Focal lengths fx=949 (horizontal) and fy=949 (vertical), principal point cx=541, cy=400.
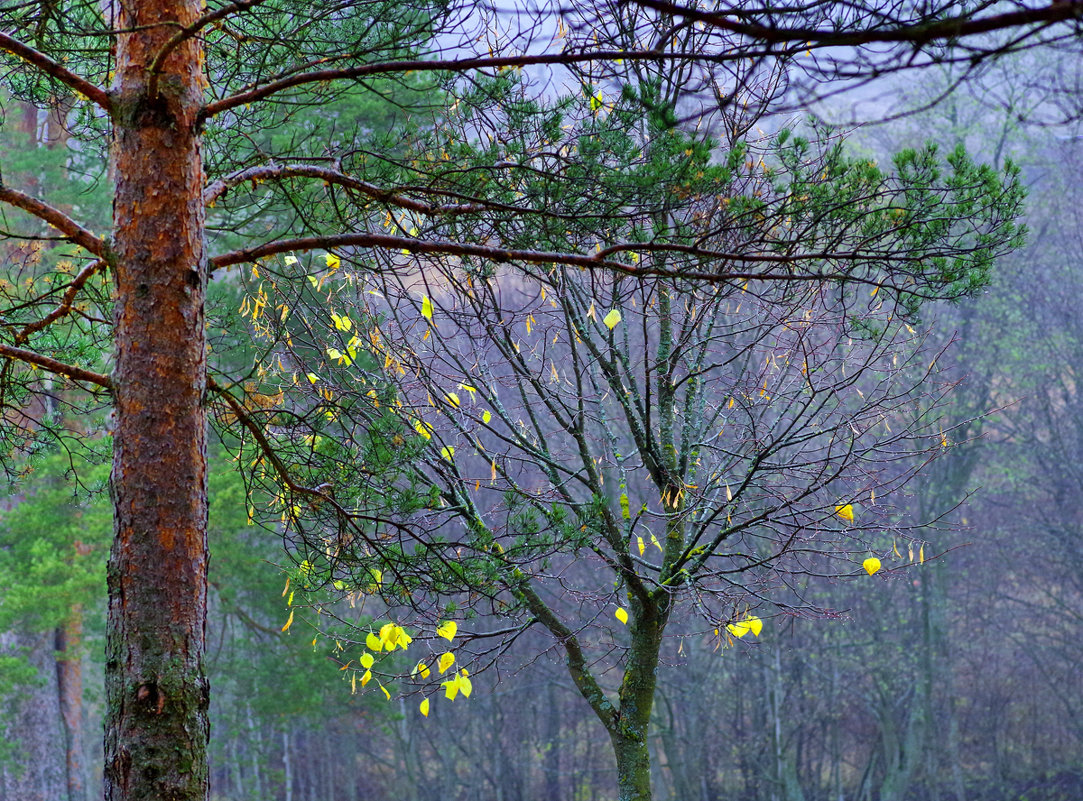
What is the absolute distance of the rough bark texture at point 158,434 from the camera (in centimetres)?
266

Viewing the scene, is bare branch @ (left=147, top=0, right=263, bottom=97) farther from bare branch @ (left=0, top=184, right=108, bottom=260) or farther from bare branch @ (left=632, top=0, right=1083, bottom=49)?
bare branch @ (left=632, top=0, right=1083, bottom=49)

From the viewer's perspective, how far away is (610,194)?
3.78m

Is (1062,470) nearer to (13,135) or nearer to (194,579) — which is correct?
Answer: (194,579)

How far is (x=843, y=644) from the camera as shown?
1305cm

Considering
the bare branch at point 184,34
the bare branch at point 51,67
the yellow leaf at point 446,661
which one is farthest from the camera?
the yellow leaf at point 446,661

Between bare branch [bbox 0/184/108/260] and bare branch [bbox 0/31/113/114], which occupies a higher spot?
bare branch [bbox 0/31/113/114]

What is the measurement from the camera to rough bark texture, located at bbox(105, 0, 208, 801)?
266 cm

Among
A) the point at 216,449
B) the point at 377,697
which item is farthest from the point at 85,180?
the point at 377,697

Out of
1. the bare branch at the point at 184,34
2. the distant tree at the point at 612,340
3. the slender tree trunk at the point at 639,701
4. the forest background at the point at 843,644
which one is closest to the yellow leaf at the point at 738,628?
the distant tree at the point at 612,340

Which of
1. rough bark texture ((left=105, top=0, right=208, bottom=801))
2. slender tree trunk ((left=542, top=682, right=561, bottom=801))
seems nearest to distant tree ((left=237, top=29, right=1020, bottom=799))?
rough bark texture ((left=105, top=0, right=208, bottom=801))

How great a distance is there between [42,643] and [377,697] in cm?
447

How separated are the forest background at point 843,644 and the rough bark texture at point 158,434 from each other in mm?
8439

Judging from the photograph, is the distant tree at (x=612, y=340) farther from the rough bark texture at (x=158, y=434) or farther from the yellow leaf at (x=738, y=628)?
the rough bark texture at (x=158, y=434)

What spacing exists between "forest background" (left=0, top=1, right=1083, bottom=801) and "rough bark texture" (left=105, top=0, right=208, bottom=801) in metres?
8.44
